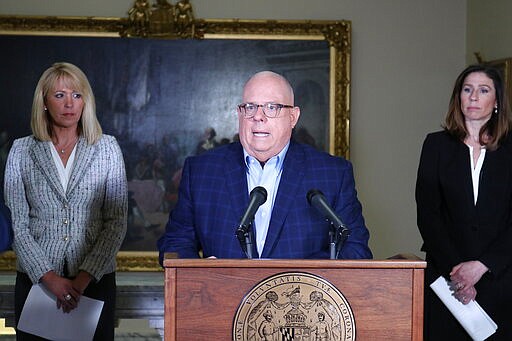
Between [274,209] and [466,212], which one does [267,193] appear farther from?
[466,212]

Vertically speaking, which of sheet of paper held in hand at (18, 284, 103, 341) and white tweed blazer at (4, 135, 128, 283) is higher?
white tweed blazer at (4, 135, 128, 283)

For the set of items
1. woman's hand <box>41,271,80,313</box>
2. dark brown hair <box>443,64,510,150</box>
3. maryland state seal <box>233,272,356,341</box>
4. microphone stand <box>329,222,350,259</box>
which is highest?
dark brown hair <box>443,64,510,150</box>

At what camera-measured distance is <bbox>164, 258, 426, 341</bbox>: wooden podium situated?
2.72 m

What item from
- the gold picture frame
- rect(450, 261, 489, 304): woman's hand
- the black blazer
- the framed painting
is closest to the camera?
rect(450, 261, 489, 304): woman's hand

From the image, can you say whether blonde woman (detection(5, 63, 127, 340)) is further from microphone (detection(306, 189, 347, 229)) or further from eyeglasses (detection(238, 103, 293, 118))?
microphone (detection(306, 189, 347, 229))

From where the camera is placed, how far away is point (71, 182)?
432 centimetres

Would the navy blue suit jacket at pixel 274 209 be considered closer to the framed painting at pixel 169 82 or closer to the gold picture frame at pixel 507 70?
the gold picture frame at pixel 507 70

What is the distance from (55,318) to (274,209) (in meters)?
1.48

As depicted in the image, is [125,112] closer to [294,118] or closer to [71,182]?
[71,182]

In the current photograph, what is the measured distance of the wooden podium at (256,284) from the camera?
2719mm

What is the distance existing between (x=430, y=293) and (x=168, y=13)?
157 inches

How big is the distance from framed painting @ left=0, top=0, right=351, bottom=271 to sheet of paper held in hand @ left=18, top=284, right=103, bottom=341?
355 centimetres

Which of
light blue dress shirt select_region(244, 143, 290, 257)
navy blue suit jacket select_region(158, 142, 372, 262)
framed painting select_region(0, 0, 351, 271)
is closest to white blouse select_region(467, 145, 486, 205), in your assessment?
navy blue suit jacket select_region(158, 142, 372, 262)

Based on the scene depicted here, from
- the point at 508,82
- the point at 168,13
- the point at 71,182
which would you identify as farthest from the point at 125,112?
the point at 71,182
